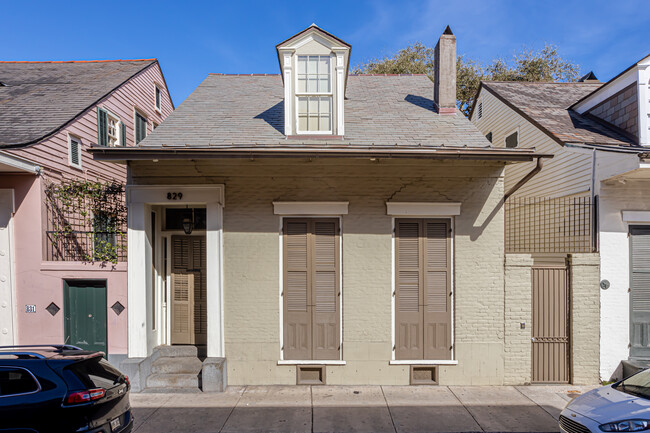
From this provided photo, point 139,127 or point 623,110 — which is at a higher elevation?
point 139,127

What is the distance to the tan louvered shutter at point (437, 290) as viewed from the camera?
7410 mm

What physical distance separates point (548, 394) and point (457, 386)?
162 centimetres

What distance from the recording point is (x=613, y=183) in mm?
7559

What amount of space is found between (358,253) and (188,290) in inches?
155

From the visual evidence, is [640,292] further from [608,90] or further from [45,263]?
[45,263]

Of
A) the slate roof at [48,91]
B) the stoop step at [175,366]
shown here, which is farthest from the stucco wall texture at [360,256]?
the slate roof at [48,91]

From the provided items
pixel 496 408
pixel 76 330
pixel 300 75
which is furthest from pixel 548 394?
pixel 76 330

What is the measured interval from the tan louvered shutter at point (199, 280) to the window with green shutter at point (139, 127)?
772 cm

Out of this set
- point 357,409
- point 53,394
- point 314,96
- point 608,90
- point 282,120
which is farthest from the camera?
point 608,90

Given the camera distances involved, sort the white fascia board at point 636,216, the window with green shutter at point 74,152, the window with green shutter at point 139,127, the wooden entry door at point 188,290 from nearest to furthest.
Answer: the white fascia board at point 636,216 < the wooden entry door at point 188,290 < the window with green shutter at point 74,152 < the window with green shutter at point 139,127

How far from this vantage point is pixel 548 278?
7.47m

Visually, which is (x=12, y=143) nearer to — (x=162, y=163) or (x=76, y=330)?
(x=162, y=163)

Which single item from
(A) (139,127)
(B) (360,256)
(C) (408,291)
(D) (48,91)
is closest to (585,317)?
(C) (408,291)

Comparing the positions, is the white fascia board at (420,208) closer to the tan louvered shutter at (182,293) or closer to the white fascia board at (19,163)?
the tan louvered shutter at (182,293)
